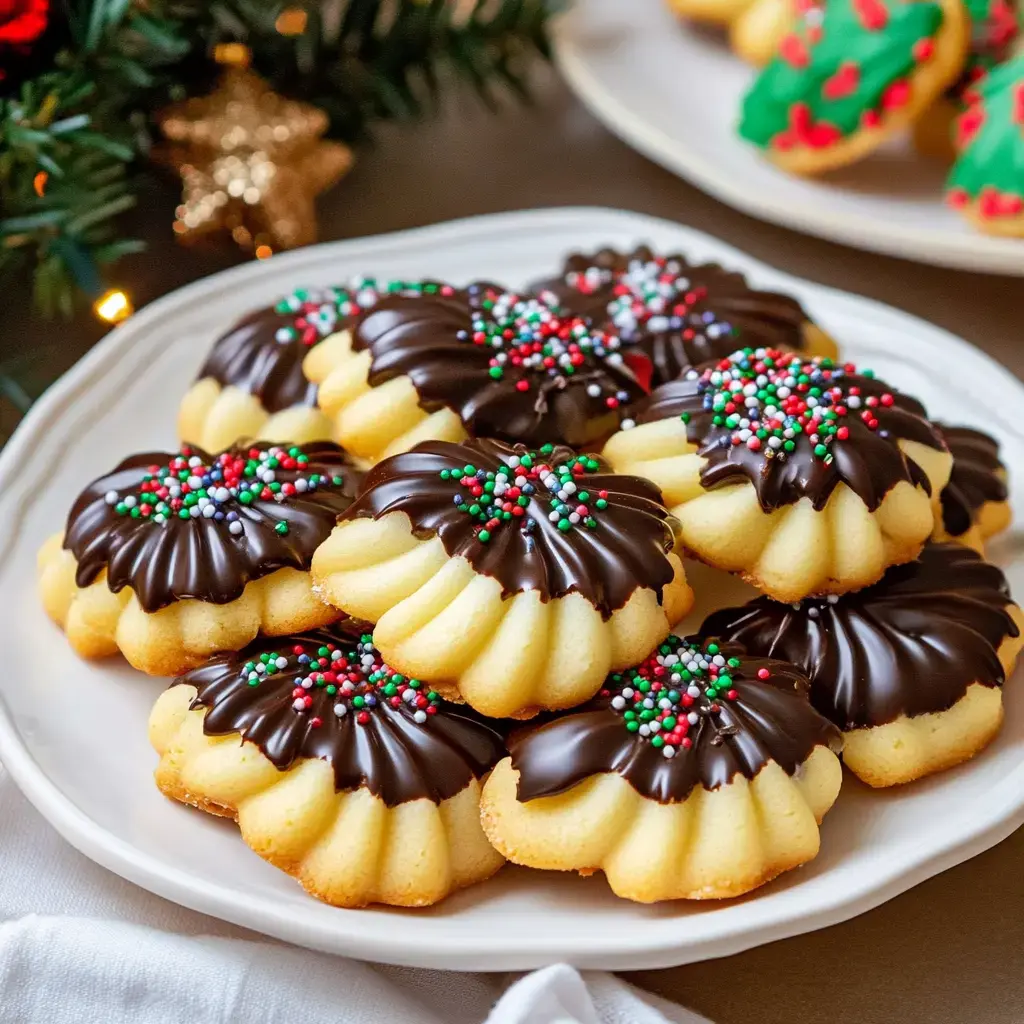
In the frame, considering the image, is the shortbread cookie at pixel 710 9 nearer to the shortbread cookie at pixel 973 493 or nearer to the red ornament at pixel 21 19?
the shortbread cookie at pixel 973 493

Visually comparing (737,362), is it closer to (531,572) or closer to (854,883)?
(531,572)

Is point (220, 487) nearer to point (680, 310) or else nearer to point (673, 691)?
point (673, 691)

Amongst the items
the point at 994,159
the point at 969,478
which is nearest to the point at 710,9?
the point at 994,159

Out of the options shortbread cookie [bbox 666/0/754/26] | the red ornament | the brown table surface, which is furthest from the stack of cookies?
shortbread cookie [bbox 666/0/754/26]

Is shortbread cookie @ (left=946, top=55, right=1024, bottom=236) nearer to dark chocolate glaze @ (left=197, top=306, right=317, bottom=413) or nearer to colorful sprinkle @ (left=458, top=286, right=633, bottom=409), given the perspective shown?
colorful sprinkle @ (left=458, top=286, right=633, bottom=409)

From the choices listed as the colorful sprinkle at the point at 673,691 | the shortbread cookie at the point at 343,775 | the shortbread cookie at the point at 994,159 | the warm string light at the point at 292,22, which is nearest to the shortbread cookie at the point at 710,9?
the shortbread cookie at the point at 994,159

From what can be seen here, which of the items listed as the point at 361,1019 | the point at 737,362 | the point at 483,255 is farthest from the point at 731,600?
the point at 483,255

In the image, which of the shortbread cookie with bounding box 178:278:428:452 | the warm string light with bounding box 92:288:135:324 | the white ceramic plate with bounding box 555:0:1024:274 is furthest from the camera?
the white ceramic plate with bounding box 555:0:1024:274
